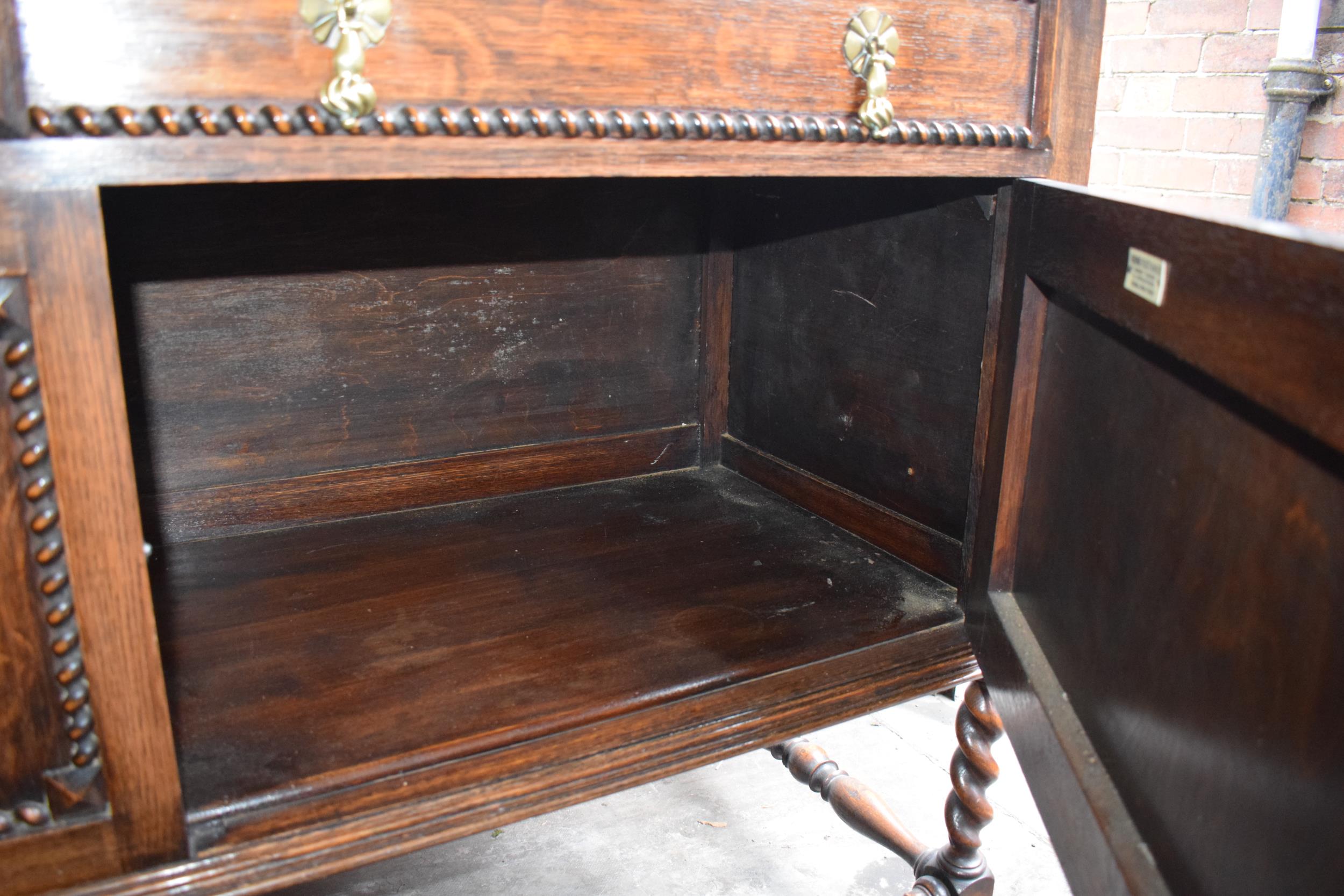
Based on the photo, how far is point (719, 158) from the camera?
60 cm

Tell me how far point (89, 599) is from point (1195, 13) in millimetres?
1897

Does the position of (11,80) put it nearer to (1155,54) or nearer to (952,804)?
(952,804)

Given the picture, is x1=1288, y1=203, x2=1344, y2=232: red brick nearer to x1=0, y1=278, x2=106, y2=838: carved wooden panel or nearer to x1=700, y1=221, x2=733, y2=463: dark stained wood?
x1=700, y1=221, x2=733, y2=463: dark stained wood

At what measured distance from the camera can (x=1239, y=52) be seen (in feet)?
5.43

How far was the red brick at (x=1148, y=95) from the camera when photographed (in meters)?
1.79

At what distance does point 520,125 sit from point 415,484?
1.92 feet

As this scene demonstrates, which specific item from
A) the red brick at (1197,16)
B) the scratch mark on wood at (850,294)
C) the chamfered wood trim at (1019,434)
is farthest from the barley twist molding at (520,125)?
the red brick at (1197,16)

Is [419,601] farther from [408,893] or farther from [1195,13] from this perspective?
[1195,13]

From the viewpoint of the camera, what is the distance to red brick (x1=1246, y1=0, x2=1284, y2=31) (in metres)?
1.59

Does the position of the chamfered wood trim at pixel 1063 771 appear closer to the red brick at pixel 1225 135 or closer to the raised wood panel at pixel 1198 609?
the raised wood panel at pixel 1198 609

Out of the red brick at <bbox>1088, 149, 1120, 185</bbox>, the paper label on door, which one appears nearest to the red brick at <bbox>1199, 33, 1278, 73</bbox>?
the red brick at <bbox>1088, 149, 1120, 185</bbox>

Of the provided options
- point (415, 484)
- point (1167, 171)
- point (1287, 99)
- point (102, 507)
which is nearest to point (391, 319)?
point (415, 484)

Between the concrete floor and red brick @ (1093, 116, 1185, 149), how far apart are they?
1128 mm

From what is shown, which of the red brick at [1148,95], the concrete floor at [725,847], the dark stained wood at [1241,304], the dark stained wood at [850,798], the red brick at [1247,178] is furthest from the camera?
the red brick at [1148,95]
